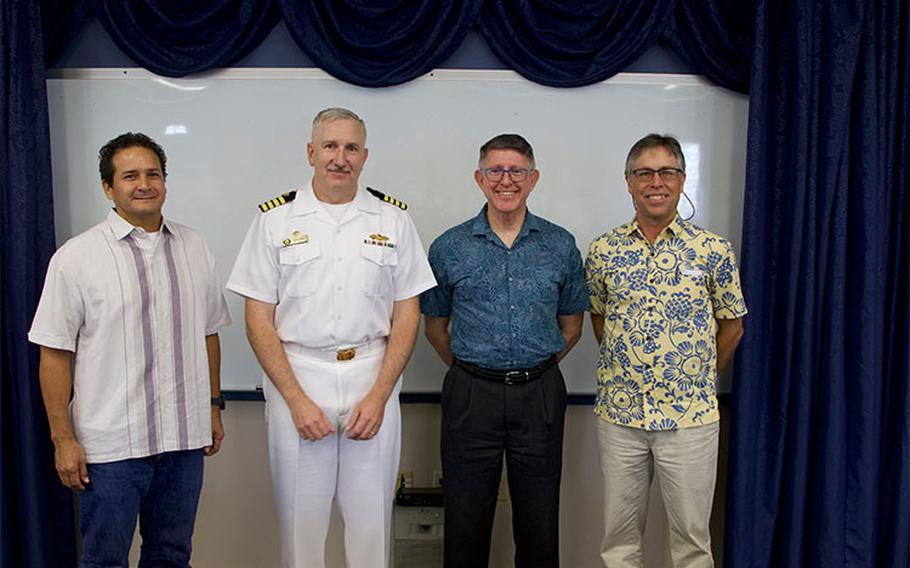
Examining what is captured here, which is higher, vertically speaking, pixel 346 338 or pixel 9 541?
pixel 346 338

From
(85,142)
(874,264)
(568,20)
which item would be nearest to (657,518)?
(874,264)

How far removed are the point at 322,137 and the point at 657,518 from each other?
201 centimetres

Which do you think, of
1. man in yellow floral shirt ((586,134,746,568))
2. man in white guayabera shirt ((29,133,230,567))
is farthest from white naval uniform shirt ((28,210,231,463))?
man in yellow floral shirt ((586,134,746,568))

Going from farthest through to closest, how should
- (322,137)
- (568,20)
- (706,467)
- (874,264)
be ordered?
(568,20) < (874,264) < (706,467) < (322,137)

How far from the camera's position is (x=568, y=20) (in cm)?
245

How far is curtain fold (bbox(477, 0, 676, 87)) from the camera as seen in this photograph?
2414mm

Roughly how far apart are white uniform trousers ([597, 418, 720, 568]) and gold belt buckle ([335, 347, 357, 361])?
867 mm

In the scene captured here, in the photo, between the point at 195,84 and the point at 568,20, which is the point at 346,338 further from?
the point at 568,20

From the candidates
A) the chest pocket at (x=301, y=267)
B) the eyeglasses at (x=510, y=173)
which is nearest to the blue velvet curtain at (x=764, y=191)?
the eyeglasses at (x=510, y=173)

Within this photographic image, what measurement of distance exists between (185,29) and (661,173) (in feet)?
5.83

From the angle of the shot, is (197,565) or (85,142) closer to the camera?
(85,142)

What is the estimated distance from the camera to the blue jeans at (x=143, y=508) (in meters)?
1.87

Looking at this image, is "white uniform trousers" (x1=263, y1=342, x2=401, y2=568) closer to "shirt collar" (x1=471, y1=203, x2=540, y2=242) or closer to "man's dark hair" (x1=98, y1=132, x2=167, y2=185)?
"shirt collar" (x1=471, y1=203, x2=540, y2=242)

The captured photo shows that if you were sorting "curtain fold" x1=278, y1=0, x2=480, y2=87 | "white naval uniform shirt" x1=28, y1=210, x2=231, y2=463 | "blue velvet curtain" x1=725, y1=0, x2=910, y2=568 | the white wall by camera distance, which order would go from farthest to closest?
the white wall
"curtain fold" x1=278, y1=0, x2=480, y2=87
"blue velvet curtain" x1=725, y1=0, x2=910, y2=568
"white naval uniform shirt" x1=28, y1=210, x2=231, y2=463
